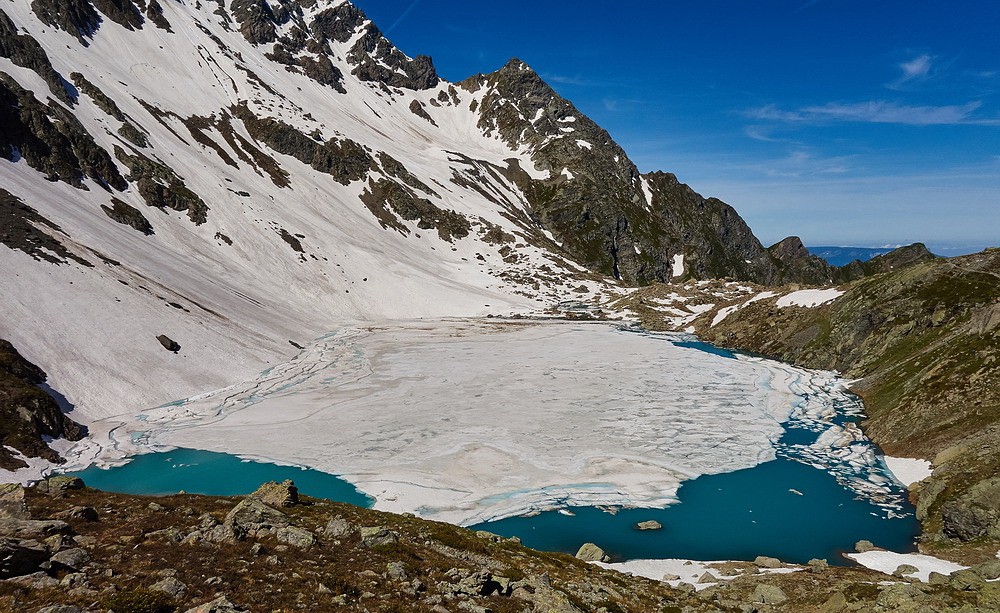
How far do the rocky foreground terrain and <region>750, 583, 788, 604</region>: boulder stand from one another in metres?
0.07

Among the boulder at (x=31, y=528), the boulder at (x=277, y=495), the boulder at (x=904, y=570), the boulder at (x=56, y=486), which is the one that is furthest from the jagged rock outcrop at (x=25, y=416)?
the boulder at (x=904, y=570)

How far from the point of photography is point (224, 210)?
132125mm

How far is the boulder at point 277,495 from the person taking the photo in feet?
81.8

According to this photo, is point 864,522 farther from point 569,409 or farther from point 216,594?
point 216,594

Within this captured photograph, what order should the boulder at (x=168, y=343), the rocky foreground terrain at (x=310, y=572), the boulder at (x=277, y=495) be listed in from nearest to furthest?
the rocky foreground terrain at (x=310, y=572)
the boulder at (x=277, y=495)
the boulder at (x=168, y=343)

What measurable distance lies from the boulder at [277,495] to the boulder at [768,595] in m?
22.4

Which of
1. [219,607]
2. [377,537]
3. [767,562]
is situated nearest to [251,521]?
[377,537]

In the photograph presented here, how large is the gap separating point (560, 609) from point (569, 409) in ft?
138

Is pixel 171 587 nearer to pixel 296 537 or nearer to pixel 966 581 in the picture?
pixel 296 537

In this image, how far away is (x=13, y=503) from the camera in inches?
684

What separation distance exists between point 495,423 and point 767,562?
2883 cm

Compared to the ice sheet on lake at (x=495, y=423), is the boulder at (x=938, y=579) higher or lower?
higher

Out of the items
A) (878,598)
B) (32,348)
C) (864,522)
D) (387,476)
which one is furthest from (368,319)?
(878,598)

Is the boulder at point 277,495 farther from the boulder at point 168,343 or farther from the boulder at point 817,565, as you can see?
the boulder at point 168,343
